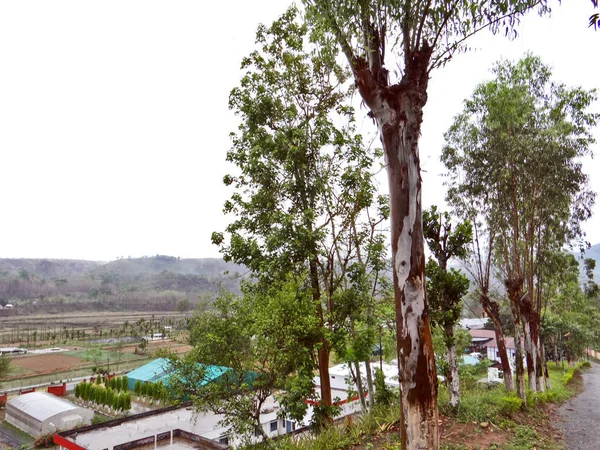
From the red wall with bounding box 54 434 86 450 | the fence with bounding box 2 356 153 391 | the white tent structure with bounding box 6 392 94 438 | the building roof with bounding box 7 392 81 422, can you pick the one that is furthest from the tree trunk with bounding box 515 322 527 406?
the fence with bounding box 2 356 153 391

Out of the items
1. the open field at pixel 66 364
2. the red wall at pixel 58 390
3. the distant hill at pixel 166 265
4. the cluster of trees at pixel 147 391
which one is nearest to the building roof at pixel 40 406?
the cluster of trees at pixel 147 391

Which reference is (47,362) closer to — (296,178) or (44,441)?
(44,441)

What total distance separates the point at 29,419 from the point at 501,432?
21.2 metres

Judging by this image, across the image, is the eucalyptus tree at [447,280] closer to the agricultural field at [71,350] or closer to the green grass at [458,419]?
the green grass at [458,419]

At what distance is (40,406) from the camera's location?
64.5 feet

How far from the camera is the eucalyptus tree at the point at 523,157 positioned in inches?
436

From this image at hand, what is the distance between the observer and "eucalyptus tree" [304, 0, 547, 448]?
396 cm

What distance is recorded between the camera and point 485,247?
1323cm

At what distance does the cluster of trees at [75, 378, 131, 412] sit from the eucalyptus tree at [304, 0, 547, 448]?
21208 millimetres

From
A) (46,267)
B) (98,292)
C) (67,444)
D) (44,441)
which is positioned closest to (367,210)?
(67,444)

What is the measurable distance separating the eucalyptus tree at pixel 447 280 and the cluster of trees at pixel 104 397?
18.7 meters

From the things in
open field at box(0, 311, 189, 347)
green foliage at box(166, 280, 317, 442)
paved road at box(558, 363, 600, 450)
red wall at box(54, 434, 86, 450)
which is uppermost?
green foliage at box(166, 280, 317, 442)

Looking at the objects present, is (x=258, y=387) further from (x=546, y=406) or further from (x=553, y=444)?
(x=546, y=406)

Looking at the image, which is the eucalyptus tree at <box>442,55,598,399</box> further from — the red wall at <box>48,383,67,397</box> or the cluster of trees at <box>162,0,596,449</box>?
the red wall at <box>48,383,67,397</box>
